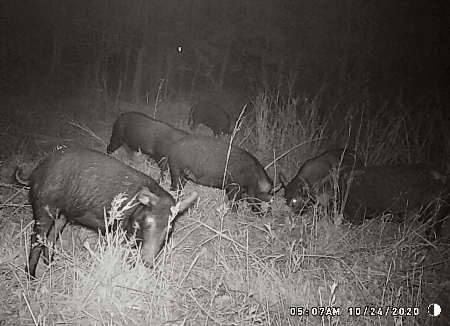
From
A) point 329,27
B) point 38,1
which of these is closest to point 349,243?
point 329,27

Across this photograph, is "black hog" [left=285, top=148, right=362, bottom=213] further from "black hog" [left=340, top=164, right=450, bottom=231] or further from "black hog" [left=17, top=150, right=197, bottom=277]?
"black hog" [left=17, top=150, right=197, bottom=277]

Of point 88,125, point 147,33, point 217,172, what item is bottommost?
point 88,125

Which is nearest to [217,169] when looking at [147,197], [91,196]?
[91,196]

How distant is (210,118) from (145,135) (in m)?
4.30

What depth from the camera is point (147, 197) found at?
15.0 feet

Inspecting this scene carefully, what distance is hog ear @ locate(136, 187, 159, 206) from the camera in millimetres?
4570

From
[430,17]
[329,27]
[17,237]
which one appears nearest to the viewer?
[17,237]

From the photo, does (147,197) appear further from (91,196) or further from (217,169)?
(217,169)

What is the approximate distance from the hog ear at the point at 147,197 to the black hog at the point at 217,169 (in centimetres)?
295

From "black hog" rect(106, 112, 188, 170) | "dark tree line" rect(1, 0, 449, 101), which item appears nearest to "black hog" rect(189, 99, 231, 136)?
"dark tree line" rect(1, 0, 449, 101)

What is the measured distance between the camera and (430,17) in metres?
22.7

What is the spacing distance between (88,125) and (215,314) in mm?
7910

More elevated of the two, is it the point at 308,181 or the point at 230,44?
the point at 230,44

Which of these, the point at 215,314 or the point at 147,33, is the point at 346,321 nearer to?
the point at 215,314
